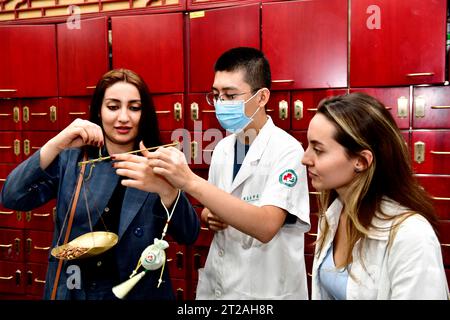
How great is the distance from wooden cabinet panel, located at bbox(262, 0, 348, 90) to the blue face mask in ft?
2.80

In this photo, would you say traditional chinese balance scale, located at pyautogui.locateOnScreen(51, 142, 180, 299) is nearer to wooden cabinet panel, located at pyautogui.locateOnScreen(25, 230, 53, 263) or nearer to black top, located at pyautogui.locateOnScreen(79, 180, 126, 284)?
black top, located at pyautogui.locateOnScreen(79, 180, 126, 284)

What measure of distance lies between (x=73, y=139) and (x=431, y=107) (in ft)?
6.32

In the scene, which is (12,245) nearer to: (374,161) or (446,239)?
(374,161)

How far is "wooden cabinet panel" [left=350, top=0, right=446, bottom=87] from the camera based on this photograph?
2.12 meters

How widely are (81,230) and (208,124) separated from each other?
1417 millimetres

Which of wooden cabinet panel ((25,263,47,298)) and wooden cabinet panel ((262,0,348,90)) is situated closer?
wooden cabinet panel ((262,0,348,90))

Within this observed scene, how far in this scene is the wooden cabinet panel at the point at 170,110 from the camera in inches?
101

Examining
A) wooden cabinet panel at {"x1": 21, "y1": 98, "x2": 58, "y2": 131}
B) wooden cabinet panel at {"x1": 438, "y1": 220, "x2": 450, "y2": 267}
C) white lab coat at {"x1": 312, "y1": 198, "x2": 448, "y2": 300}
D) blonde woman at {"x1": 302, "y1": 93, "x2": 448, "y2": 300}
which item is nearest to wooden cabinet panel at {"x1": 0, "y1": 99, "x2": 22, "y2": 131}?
wooden cabinet panel at {"x1": 21, "y1": 98, "x2": 58, "y2": 131}

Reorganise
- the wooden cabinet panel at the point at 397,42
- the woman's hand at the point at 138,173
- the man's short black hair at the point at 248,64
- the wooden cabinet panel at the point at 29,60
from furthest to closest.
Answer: the wooden cabinet panel at the point at 29,60, the wooden cabinet panel at the point at 397,42, the man's short black hair at the point at 248,64, the woman's hand at the point at 138,173

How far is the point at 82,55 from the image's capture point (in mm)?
2660

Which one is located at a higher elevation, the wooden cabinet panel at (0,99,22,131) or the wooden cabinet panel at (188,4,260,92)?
the wooden cabinet panel at (188,4,260,92)

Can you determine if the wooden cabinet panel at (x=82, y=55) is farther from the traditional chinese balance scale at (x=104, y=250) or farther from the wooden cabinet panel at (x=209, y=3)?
the traditional chinese balance scale at (x=104, y=250)

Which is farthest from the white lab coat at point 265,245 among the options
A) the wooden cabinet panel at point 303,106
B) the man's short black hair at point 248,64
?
the wooden cabinet panel at point 303,106

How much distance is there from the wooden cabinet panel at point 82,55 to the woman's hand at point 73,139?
61.2 inches
